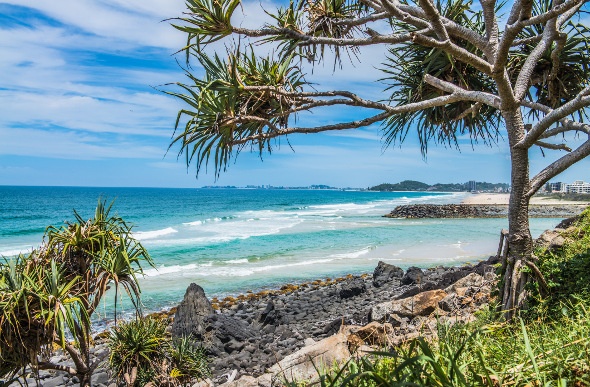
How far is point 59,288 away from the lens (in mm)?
4242

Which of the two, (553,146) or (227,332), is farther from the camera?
(227,332)

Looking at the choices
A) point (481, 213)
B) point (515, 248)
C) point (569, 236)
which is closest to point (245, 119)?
point (515, 248)

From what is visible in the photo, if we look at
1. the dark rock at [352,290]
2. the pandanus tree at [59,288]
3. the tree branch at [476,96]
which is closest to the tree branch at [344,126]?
the tree branch at [476,96]

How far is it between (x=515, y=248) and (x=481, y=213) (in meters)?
44.6

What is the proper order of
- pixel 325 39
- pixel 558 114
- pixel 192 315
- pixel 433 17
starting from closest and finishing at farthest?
pixel 433 17, pixel 558 114, pixel 325 39, pixel 192 315

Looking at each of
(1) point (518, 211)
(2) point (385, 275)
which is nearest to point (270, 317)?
(2) point (385, 275)

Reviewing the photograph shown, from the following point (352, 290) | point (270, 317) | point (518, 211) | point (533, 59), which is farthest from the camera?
Answer: point (352, 290)

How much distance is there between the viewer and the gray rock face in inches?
350

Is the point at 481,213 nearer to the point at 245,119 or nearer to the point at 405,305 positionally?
the point at 405,305

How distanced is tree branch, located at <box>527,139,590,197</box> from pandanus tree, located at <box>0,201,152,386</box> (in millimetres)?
4120

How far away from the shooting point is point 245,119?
4277 mm

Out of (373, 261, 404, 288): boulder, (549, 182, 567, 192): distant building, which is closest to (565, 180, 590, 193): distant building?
(549, 182, 567, 192): distant building

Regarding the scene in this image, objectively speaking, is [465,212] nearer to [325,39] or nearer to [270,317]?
[270,317]

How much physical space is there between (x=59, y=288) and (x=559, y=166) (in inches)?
199
